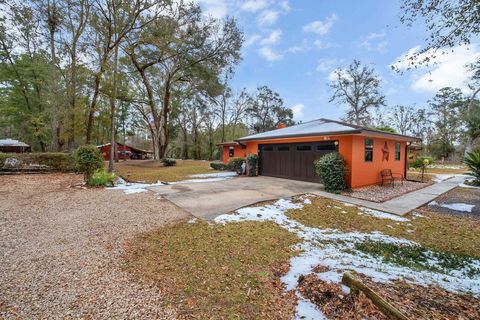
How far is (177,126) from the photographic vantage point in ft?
109

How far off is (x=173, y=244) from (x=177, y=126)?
31.4 metres

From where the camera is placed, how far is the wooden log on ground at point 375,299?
1919 mm

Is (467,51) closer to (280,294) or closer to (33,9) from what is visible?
(280,294)

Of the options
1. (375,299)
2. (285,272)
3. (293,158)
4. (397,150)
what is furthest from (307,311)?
(397,150)

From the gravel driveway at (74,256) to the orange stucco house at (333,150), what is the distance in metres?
6.75

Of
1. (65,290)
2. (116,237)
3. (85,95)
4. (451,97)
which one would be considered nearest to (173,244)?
(116,237)

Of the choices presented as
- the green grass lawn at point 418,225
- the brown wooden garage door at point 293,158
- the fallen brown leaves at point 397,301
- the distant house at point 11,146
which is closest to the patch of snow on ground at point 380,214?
the green grass lawn at point 418,225

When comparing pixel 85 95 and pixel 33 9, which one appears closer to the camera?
pixel 33 9

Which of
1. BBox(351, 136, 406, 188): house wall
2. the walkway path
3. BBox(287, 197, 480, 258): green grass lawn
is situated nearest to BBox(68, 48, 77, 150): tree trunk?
BBox(287, 197, 480, 258): green grass lawn

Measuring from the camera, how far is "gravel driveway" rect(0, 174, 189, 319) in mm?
2250

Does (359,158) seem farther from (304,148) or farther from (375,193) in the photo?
(304,148)

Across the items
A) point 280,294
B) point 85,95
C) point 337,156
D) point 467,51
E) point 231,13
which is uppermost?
point 231,13

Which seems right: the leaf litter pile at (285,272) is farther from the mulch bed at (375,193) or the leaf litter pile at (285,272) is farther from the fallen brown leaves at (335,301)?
the mulch bed at (375,193)

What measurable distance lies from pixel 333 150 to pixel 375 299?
7.95 meters
